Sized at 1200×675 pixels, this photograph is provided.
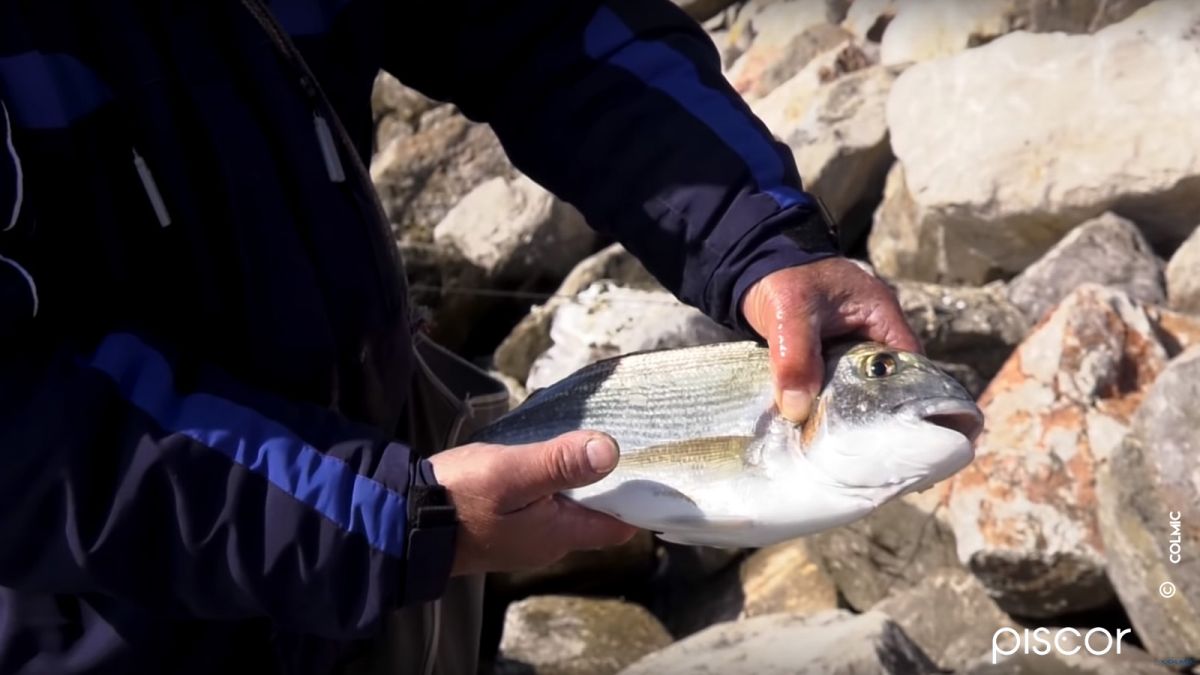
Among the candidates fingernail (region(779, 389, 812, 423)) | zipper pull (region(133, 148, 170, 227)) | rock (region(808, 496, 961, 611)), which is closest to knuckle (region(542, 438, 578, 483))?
fingernail (region(779, 389, 812, 423))

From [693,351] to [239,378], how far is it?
0.77 metres

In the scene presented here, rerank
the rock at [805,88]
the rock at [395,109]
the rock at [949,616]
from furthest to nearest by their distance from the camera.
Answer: the rock at [395,109], the rock at [805,88], the rock at [949,616]

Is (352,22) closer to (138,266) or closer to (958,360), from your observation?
(138,266)

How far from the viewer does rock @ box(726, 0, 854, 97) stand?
9.58 meters

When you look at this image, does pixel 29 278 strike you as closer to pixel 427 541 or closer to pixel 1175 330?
pixel 427 541

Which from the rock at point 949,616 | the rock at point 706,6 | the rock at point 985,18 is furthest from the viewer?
the rock at point 706,6

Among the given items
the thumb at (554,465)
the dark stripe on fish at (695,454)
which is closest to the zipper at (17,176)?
the thumb at (554,465)

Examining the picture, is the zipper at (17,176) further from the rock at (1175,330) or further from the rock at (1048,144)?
the rock at (1048,144)

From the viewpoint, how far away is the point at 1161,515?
3.84m

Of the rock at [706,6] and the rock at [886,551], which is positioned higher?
the rock at [886,551]

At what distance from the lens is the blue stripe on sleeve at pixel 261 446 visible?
1660 millimetres

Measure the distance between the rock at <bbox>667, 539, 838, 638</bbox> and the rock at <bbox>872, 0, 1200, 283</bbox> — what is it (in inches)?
70.6

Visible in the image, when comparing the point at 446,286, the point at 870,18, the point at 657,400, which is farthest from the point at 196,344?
the point at 870,18

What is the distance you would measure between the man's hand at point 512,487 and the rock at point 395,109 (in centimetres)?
942
